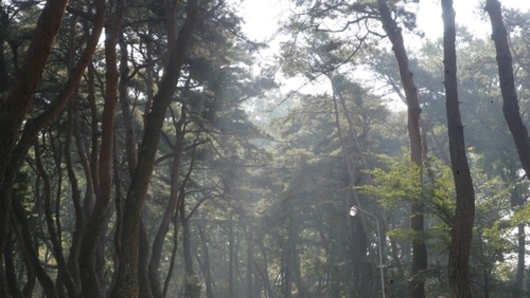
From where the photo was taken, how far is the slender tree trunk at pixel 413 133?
15945 mm

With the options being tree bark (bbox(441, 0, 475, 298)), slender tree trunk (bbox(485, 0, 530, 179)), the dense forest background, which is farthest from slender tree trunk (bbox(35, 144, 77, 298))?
slender tree trunk (bbox(485, 0, 530, 179))

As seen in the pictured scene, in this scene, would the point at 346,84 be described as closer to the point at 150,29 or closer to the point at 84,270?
the point at 150,29

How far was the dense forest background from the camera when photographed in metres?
10.8

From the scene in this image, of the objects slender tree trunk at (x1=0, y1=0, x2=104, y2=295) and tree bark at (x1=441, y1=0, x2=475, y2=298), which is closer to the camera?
slender tree trunk at (x1=0, y1=0, x2=104, y2=295)

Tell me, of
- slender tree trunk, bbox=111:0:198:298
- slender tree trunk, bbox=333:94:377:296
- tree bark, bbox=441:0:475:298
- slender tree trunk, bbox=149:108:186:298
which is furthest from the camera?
slender tree trunk, bbox=333:94:377:296

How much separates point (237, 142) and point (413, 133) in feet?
34.2

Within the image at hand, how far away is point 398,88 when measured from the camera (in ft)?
115

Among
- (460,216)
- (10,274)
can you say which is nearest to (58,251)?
(10,274)

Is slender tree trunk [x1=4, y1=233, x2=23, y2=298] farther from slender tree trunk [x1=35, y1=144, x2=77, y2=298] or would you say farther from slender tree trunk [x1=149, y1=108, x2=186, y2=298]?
slender tree trunk [x1=149, y1=108, x2=186, y2=298]

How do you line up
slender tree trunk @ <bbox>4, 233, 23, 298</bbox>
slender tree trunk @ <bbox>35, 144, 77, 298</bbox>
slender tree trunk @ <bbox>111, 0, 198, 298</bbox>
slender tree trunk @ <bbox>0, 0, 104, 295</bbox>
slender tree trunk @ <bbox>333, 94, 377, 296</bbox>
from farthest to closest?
slender tree trunk @ <bbox>333, 94, 377, 296</bbox> → slender tree trunk @ <bbox>4, 233, 23, 298</bbox> → slender tree trunk @ <bbox>35, 144, 77, 298</bbox> → slender tree trunk @ <bbox>111, 0, 198, 298</bbox> → slender tree trunk @ <bbox>0, 0, 104, 295</bbox>

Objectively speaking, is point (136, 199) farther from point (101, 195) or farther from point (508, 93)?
point (508, 93)

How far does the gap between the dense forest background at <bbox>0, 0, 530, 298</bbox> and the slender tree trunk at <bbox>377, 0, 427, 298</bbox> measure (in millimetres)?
45

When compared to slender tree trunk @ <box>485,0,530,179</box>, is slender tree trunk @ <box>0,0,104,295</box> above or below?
below

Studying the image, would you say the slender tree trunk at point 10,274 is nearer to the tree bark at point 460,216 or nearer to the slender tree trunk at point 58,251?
the slender tree trunk at point 58,251
